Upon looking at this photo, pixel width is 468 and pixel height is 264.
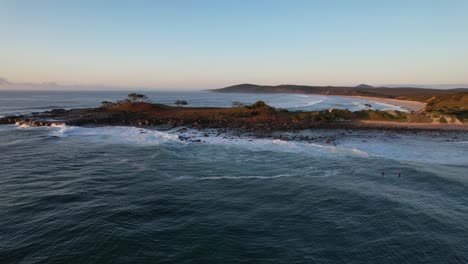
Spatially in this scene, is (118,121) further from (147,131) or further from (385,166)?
(385,166)

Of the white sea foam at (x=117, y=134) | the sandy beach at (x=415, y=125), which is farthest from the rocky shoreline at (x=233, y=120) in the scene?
the white sea foam at (x=117, y=134)

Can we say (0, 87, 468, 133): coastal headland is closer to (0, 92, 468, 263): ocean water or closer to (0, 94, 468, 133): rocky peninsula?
(0, 94, 468, 133): rocky peninsula

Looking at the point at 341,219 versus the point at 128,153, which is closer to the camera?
the point at 341,219

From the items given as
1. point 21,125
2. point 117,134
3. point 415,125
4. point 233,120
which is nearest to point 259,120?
point 233,120

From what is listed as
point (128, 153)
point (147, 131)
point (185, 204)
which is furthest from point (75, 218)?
point (147, 131)

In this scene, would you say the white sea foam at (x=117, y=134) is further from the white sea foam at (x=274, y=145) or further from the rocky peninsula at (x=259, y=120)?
the rocky peninsula at (x=259, y=120)

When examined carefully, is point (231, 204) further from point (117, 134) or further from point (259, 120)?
point (259, 120)

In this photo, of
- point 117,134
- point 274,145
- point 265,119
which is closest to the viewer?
point 274,145

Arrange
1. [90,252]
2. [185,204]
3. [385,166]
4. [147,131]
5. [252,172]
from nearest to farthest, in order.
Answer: [90,252] → [185,204] → [252,172] → [385,166] → [147,131]
